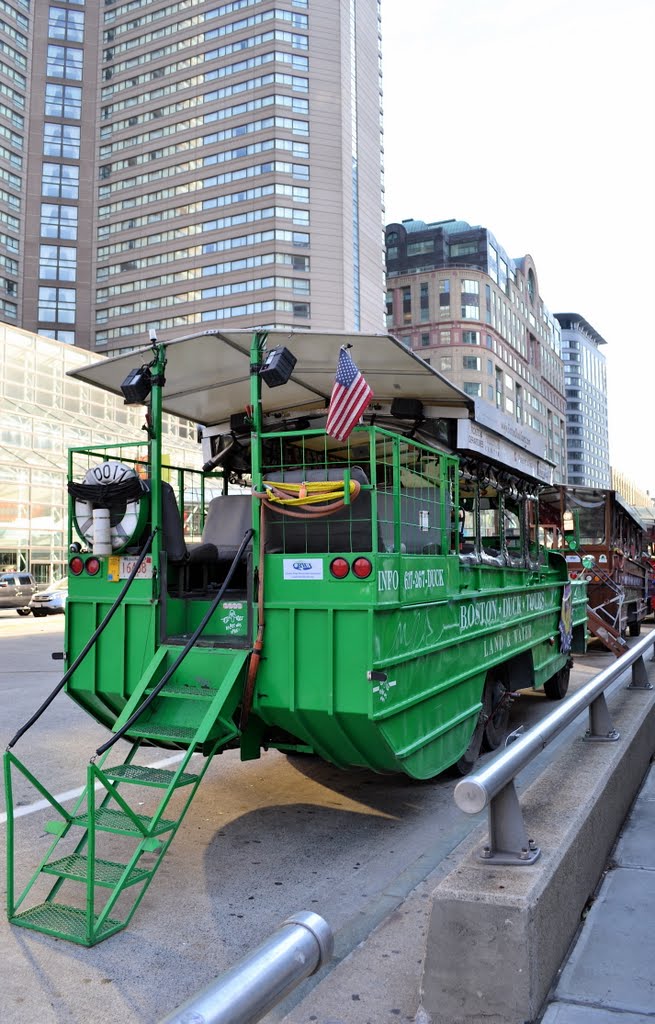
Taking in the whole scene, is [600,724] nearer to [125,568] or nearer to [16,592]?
[125,568]

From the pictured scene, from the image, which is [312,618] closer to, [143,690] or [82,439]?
[143,690]

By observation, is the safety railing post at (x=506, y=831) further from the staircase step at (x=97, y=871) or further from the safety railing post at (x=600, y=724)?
the safety railing post at (x=600, y=724)

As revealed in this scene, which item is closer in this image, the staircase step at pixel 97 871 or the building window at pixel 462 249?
the staircase step at pixel 97 871

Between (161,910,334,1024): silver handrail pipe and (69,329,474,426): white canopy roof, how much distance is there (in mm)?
3925

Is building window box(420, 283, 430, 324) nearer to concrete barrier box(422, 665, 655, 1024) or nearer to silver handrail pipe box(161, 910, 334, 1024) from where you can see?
concrete barrier box(422, 665, 655, 1024)

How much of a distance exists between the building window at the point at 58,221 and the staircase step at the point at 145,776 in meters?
81.3

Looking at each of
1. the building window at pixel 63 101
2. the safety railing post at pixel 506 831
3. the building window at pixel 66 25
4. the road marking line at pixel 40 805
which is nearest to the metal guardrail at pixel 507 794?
the safety railing post at pixel 506 831

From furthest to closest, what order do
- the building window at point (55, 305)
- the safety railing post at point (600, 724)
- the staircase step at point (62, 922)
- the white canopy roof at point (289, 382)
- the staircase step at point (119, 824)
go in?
the building window at point (55, 305), the white canopy roof at point (289, 382), the safety railing post at point (600, 724), the staircase step at point (119, 824), the staircase step at point (62, 922)

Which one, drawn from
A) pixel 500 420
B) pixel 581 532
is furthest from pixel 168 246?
pixel 500 420

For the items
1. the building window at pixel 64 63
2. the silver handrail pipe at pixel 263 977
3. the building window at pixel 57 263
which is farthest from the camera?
the building window at pixel 64 63

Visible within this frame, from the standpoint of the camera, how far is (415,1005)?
3033 millimetres

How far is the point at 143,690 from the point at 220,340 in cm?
233

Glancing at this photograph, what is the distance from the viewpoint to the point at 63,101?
3155 inches

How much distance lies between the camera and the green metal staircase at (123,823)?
3.98 metres
